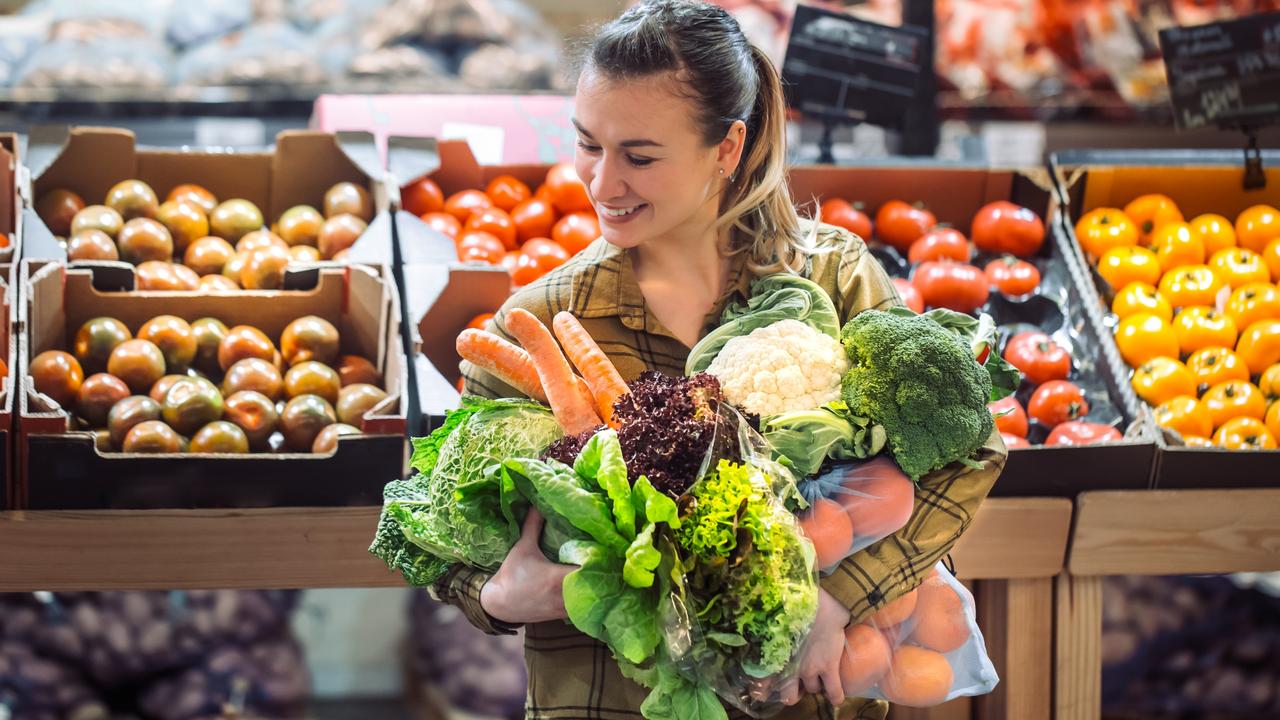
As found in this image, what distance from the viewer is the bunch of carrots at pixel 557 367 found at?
1317 mm

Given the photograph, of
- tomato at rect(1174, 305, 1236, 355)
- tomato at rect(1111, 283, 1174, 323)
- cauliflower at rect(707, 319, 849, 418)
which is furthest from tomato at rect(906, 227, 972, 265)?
cauliflower at rect(707, 319, 849, 418)

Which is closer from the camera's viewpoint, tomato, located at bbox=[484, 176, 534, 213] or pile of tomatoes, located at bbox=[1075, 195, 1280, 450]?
pile of tomatoes, located at bbox=[1075, 195, 1280, 450]

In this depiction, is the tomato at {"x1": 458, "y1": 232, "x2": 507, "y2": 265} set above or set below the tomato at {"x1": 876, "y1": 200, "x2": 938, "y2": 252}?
below

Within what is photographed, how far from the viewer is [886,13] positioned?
4.22 metres

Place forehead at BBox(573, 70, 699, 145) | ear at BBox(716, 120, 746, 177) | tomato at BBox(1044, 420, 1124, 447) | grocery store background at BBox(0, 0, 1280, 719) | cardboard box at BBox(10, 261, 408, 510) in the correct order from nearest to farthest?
forehead at BBox(573, 70, 699, 145) → ear at BBox(716, 120, 746, 177) → cardboard box at BBox(10, 261, 408, 510) → tomato at BBox(1044, 420, 1124, 447) → grocery store background at BBox(0, 0, 1280, 719)

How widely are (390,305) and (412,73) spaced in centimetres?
165

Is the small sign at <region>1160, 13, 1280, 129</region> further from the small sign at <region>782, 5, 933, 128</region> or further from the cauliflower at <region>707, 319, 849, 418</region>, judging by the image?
the cauliflower at <region>707, 319, 849, 418</region>

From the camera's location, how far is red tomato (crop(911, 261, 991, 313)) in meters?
2.55

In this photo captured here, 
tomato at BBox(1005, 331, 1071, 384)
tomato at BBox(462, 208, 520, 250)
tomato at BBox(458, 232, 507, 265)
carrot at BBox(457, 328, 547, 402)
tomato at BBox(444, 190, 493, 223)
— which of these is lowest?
tomato at BBox(1005, 331, 1071, 384)

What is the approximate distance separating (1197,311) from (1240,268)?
0.17m

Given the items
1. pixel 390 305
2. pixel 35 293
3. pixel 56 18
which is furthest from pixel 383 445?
pixel 56 18

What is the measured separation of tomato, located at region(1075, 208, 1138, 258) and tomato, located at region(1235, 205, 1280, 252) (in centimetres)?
24

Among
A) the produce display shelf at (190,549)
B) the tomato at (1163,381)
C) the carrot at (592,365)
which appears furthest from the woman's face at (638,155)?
the tomato at (1163,381)

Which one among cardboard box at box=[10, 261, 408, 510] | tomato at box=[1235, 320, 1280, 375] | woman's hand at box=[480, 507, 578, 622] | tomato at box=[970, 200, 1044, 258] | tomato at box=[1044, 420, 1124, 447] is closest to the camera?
woman's hand at box=[480, 507, 578, 622]
